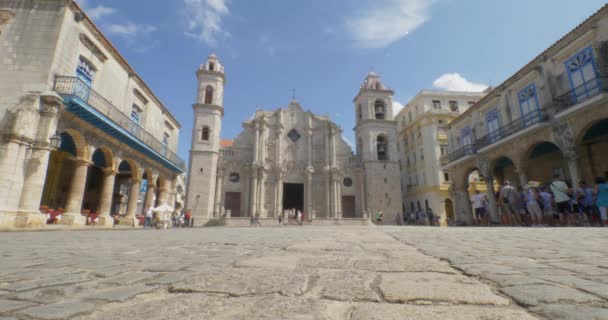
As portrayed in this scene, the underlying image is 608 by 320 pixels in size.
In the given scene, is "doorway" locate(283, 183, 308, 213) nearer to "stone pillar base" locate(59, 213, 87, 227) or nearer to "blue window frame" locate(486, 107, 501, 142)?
"blue window frame" locate(486, 107, 501, 142)

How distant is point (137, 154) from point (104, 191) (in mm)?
2889

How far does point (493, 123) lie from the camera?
55.1 ft

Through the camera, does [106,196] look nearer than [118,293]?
No

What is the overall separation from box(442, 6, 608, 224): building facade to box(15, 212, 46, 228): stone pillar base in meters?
19.4

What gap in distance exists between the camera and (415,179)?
30844mm

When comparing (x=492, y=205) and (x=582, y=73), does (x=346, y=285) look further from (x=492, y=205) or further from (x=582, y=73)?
(x=492, y=205)

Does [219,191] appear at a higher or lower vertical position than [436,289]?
higher

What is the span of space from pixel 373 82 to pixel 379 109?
10.4 feet

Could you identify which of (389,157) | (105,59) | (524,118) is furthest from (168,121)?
(524,118)

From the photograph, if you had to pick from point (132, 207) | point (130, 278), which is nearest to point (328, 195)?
point (132, 207)

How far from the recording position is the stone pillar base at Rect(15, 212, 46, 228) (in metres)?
8.95

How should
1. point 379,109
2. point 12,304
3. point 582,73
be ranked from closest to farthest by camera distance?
point 12,304, point 582,73, point 379,109

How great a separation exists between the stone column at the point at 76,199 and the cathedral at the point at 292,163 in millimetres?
11696

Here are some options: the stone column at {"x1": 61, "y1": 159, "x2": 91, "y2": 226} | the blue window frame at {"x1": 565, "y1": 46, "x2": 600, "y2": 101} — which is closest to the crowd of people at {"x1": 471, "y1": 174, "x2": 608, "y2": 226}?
the blue window frame at {"x1": 565, "y1": 46, "x2": 600, "y2": 101}
